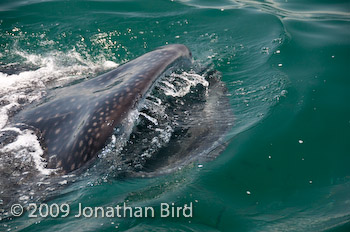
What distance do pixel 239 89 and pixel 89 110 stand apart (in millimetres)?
2811

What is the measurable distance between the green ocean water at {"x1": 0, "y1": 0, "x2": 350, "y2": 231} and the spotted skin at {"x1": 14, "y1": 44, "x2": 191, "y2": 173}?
42 cm

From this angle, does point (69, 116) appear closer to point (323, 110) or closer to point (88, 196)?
point (88, 196)

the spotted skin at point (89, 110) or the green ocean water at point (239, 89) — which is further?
the spotted skin at point (89, 110)

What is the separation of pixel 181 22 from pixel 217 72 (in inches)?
121

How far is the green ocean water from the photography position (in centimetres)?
364

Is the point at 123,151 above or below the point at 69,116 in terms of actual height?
below

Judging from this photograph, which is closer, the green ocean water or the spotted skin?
the green ocean water

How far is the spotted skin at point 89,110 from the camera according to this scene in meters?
4.07

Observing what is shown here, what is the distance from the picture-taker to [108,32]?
8898 mm

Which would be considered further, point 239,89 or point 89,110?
point 239,89

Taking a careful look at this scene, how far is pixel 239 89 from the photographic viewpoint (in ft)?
20.2

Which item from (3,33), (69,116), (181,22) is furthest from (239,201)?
(3,33)

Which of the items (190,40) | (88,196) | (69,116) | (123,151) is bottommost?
(88,196)

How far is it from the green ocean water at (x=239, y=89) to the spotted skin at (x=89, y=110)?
42 cm
